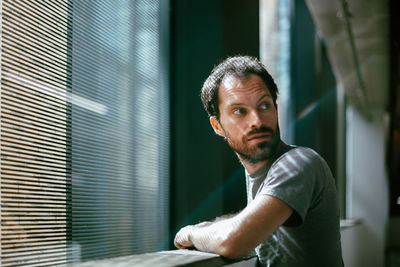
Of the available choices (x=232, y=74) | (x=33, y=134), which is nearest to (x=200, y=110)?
(x=232, y=74)

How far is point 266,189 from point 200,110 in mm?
861

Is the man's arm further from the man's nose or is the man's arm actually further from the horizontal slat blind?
the horizontal slat blind

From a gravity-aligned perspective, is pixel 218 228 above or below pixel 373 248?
above

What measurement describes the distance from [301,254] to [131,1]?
127cm

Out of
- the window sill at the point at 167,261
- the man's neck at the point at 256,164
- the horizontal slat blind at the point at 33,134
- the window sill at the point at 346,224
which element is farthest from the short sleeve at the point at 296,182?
the window sill at the point at 346,224

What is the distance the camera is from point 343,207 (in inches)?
250

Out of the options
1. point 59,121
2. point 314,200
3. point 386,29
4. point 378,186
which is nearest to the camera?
point 59,121

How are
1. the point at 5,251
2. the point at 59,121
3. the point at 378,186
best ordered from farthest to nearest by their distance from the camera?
the point at 378,186 → the point at 59,121 → the point at 5,251

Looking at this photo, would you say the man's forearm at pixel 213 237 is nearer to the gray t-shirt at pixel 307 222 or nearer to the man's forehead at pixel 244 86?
the gray t-shirt at pixel 307 222

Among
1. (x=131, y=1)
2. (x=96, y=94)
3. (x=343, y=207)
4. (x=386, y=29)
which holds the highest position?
(x=386, y=29)

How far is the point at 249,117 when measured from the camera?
1.69 metres

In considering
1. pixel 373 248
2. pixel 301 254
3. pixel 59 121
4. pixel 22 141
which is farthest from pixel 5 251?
pixel 373 248

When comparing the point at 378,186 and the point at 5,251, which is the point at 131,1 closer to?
the point at 5,251

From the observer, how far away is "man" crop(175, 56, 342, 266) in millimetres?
1310
